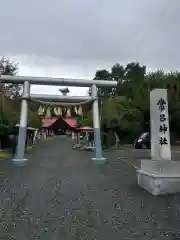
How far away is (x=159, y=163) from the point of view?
10266mm

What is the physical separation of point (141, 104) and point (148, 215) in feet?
105

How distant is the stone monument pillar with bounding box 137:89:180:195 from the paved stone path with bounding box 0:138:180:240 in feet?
1.24

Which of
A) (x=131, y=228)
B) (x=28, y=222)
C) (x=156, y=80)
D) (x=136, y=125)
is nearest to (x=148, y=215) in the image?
(x=131, y=228)

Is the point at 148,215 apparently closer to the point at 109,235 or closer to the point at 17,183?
the point at 109,235

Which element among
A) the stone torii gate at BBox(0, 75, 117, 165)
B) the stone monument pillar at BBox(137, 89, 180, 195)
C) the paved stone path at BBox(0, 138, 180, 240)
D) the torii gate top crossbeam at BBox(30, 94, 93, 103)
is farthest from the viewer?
the torii gate top crossbeam at BBox(30, 94, 93, 103)

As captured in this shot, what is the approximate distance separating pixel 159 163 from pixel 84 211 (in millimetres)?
3265

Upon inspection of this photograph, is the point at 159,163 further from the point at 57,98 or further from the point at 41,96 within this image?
the point at 41,96

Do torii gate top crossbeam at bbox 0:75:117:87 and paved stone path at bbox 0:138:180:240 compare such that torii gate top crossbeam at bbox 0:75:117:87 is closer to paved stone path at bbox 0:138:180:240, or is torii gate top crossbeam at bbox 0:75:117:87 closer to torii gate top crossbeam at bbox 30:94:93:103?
torii gate top crossbeam at bbox 30:94:93:103

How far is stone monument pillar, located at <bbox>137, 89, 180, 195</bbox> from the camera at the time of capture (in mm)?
10055

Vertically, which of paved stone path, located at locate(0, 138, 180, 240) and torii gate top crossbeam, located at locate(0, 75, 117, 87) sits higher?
torii gate top crossbeam, located at locate(0, 75, 117, 87)

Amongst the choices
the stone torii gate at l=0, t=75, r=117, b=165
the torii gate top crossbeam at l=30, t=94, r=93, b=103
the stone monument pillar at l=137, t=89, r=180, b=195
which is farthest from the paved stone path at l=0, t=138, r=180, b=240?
the torii gate top crossbeam at l=30, t=94, r=93, b=103

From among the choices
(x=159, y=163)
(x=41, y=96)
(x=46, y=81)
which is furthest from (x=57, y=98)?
(x=159, y=163)

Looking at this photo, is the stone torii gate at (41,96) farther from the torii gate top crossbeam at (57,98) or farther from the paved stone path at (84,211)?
the paved stone path at (84,211)

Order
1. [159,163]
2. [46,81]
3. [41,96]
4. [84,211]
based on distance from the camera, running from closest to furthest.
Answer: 1. [84,211]
2. [159,163]
3. [46,81]
4. [41,96]
